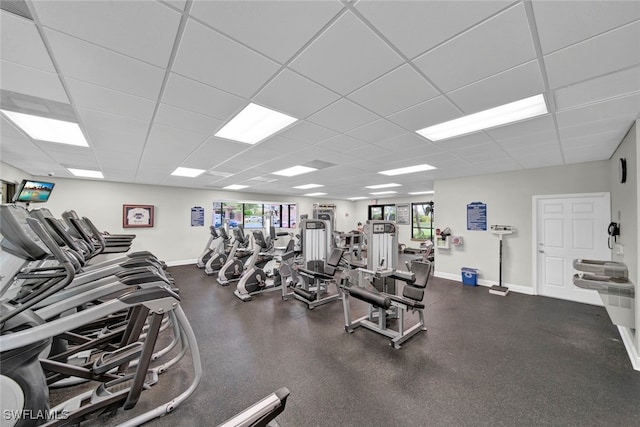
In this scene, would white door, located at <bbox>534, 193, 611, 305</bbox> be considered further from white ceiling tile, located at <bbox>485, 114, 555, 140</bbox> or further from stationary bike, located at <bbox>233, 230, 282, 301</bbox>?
stationary bike, located at <bbox>233, 230, 282, 301</bbox>

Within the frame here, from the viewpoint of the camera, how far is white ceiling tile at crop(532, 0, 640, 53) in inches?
44.1

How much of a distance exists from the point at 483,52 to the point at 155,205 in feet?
26.4

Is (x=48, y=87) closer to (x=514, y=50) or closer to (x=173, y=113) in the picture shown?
(x=173, y=113)

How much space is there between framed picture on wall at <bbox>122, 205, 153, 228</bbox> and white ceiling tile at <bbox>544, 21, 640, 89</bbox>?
831cm

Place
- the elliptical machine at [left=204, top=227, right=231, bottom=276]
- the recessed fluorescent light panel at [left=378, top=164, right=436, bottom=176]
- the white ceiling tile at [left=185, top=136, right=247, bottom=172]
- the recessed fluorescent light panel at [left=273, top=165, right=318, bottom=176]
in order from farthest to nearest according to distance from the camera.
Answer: the elliptical machine at [left=204, top=227, right=231, bottom=276]
the recessed fluorescent light panel at [left=273, top=165, right=318, bottom=176]
the recessed fluorescent light panel at [left=378, top=164, right=436, bottom=176]
the white ceiling tile at [left=185, top=136, right=247, bottom=172]

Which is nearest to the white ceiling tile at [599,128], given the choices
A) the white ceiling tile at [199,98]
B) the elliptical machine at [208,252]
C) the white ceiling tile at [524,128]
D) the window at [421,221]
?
the white ceiling tile at [524,128]

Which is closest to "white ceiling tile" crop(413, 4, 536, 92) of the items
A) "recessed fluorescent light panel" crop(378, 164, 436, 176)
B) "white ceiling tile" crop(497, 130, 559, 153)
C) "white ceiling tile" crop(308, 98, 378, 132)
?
"white ceiling tile" crop(308, 98, 378, 132)

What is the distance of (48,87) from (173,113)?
32.0 inches

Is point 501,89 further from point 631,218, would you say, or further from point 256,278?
point 256,278

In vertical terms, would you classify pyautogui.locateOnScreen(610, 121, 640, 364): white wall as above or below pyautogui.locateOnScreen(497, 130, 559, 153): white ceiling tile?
below

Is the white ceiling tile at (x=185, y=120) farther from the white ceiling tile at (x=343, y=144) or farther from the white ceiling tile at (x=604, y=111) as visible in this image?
the white ceiling tile at (x=604, y=111)

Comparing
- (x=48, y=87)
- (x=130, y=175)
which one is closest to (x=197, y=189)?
(x=130, y=175)

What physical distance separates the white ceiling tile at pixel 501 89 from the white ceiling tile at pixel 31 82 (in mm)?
3029

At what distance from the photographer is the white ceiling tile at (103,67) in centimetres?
137
